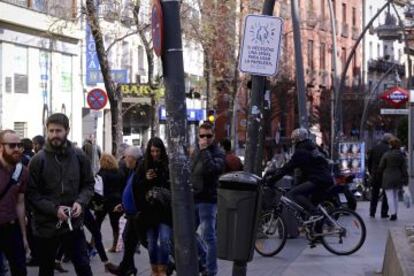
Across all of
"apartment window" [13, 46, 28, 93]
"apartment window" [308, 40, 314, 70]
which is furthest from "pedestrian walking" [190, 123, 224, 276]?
"apartment window" [308, 40, 314, 70]

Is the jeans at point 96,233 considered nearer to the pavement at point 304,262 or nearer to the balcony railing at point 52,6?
the pavement at point 304,262

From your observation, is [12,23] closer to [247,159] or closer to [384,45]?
[247,159]

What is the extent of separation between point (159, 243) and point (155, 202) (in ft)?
1.49

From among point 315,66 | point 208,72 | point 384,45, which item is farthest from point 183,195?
point 384,45

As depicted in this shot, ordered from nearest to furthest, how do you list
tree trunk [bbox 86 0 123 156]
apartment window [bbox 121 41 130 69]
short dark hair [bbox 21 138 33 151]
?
short dark hair [bbox 21 138 33 151] → tree trunk [bbox 86 0 123 156] → apartment window [bbox 121 41 130 69]

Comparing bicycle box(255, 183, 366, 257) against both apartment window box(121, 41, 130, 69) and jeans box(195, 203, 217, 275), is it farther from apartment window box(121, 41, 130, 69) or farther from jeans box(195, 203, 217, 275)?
apartment window box(121, 41, 130, 69)

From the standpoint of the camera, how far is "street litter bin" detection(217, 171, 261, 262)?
301 inches

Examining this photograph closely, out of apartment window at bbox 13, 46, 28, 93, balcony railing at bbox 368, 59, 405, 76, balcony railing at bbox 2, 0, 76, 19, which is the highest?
balcony railing at bbox 368, 59, 405, 76

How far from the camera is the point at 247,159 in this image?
8.91 m

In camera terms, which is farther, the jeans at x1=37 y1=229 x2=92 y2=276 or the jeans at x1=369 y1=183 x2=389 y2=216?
the jeans at x1=369 y1=183 x2=389 y2=216

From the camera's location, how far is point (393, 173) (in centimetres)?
1995

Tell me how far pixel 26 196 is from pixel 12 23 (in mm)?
22505

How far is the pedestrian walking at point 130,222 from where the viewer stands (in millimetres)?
10148

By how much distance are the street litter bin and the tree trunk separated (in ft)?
54.3
